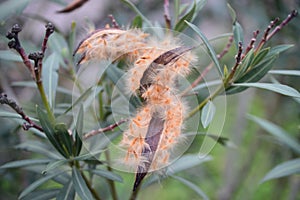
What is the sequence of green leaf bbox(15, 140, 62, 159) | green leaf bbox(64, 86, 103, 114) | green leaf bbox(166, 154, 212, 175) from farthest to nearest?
green leaf bbox(166, 154, 212, 175) → green leaf bbox(15, 140, 62, 159) → green leaf bbox(64, 86, 103, 114)

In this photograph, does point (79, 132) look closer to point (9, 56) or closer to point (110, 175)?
point (110, 175)

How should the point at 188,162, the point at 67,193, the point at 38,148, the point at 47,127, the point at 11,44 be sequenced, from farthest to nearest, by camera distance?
the point at 188,162 → the point at 38,148 → the point at 67,193 → the point at 47,127 → the point at 11,44

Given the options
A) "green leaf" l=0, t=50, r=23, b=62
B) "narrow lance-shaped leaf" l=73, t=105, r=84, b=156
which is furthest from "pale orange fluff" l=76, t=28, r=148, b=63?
"green leaf" l=0, t=50, r=23, b=62

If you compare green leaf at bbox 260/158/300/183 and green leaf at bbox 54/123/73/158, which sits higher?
green leaf at bbox 54/123/73/158

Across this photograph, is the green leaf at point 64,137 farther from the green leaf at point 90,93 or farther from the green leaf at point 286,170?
the green leaf at point 286,170

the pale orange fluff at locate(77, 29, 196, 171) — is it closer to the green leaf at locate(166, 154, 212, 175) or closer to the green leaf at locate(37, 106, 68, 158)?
the green leaf at locate(37, 106, 68, 158)

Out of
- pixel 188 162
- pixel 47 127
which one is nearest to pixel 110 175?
pixel 47 127

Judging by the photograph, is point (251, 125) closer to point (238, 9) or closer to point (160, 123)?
point (238, 9)
